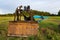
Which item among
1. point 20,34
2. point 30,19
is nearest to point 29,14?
point 30,19

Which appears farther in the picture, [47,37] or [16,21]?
[47,37]

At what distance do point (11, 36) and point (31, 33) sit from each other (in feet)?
4.02

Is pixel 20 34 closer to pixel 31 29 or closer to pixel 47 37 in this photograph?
pixel 31 29

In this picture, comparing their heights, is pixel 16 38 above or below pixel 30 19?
below

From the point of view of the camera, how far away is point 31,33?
1531 cm

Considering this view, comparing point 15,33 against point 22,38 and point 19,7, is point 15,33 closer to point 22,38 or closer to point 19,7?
point 22,38

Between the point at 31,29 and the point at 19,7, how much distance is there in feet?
5.14

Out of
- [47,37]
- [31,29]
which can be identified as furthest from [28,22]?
[47,37]

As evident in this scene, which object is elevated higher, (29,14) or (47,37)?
(29,14)

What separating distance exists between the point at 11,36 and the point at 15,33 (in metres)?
0.30

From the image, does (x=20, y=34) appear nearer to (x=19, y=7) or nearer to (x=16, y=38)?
(x=16, y=38)

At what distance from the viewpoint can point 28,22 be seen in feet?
49.4

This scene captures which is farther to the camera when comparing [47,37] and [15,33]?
[47,37]

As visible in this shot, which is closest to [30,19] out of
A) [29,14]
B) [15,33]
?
[29,14]
